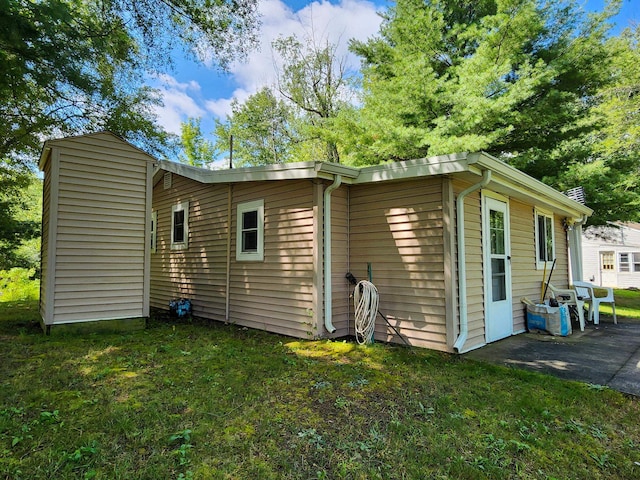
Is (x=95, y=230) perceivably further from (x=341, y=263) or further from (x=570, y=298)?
(x=570, y=298)

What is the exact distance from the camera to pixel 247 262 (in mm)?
6031

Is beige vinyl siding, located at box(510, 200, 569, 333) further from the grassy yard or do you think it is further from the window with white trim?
the window with white trim

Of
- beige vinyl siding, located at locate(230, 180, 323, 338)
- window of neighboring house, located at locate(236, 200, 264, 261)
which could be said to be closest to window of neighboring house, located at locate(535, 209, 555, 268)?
beige vinyl siding, located at locate(230, 180, 323, 338)

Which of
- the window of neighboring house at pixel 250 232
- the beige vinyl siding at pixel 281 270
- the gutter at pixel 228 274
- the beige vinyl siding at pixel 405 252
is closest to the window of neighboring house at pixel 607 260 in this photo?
the beige vinyl siding at pixel 405 252

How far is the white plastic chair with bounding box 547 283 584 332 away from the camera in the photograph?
600 centimetres

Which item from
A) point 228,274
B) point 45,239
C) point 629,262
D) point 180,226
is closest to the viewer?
point 45,239

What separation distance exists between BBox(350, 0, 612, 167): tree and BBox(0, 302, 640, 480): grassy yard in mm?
7189

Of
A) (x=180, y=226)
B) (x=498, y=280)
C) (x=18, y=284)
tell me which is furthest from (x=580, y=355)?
(x=18, y=284)

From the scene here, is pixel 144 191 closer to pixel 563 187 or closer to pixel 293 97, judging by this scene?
pixel 563 187

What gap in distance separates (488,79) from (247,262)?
7.76 meters

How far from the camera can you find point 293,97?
1678 centimetres

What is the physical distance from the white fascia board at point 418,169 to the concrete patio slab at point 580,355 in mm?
2297

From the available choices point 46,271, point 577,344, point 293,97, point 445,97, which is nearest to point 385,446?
point 577,344

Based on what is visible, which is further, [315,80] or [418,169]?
[315,80]
